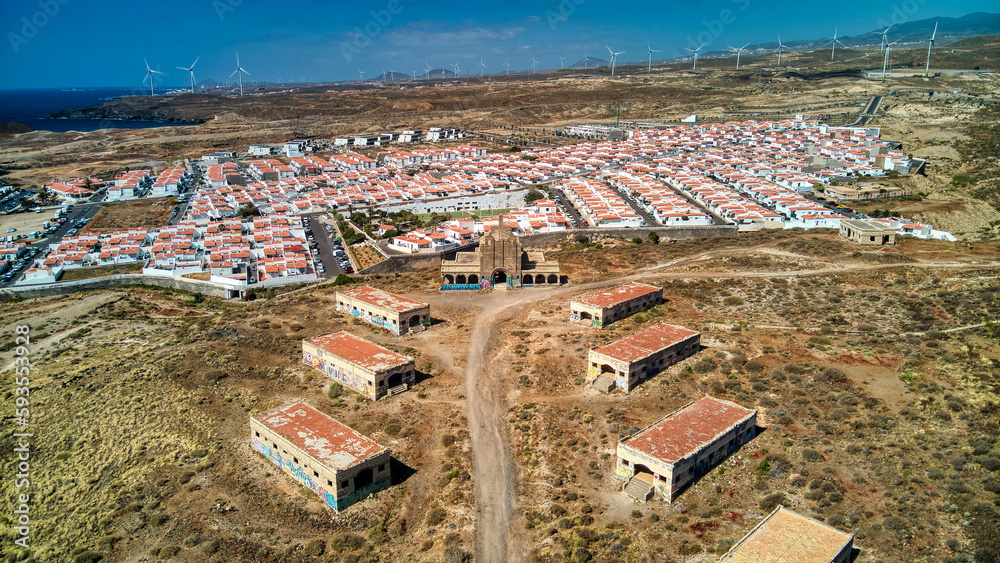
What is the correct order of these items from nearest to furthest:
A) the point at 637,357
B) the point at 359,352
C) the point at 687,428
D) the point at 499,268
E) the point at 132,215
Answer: the point at 687,428 < the point at 637,357 < the point at 359,352 < the point at 499,268 < the point at 132,215

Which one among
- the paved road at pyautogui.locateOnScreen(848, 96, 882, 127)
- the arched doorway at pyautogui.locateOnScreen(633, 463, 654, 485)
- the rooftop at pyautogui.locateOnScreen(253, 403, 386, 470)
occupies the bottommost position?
the arched doorway at pyautogui.locateOnScreen(633, 463, 654, 485)

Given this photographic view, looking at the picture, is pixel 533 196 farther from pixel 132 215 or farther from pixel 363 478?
pixel 363 478

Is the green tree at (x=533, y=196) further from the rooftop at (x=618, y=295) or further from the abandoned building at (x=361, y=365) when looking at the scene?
the abandoned building at (x=361, y=365)

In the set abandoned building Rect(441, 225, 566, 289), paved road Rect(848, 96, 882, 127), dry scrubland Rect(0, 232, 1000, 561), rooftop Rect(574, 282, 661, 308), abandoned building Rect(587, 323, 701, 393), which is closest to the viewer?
dry scrubland Rect(0, 232, 1000, 561)

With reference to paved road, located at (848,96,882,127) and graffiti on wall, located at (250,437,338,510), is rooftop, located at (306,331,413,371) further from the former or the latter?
paved road, located at (848,96,882,127)

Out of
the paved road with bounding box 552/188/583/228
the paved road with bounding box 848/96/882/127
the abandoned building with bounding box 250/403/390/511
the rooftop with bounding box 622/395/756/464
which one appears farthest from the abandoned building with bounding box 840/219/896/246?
the paved road with bounding box 848/96/882/127

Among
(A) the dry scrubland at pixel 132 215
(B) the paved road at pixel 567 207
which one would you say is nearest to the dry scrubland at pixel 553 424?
(B) the paved road at pixel 567 207

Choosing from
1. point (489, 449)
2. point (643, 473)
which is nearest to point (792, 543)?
point (643, 473)
